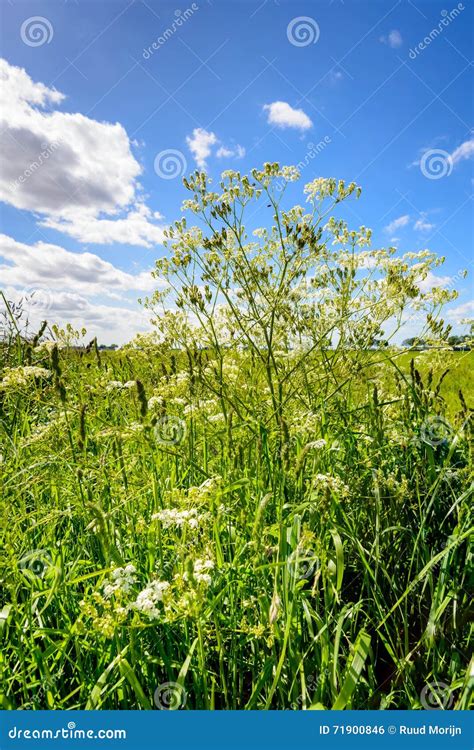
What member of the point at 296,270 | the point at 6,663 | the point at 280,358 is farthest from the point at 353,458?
the point at 6,663

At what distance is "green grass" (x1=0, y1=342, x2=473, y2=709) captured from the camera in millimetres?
1658

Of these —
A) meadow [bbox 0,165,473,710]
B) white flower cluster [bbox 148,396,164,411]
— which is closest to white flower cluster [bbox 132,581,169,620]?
meadow [bbox 0,165,473,710]

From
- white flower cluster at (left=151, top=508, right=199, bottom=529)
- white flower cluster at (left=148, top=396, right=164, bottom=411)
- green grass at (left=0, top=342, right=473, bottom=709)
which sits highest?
white flower cluster at (left=148, top=396, right=164, bottom=411)

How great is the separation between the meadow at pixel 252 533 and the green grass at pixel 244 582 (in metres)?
0.01

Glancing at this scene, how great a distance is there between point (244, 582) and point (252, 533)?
1.35ft

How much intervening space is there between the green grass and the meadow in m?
0.01

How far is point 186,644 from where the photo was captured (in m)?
1.76

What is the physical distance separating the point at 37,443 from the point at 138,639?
1836 mm

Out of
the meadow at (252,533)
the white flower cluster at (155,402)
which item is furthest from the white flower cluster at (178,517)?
the white flower cluster at (155,402)

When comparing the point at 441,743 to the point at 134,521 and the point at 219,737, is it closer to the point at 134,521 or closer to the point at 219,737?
the point at 219,737

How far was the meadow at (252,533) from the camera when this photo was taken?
1.69m

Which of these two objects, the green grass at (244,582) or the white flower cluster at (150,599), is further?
the green grass at (244,582)

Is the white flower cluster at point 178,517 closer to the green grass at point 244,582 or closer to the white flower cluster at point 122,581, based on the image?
the green grass at point 244,582

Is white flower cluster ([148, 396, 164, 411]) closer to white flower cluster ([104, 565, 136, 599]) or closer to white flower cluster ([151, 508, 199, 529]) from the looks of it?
white flower cluster ([151, 508, 199, 529])
